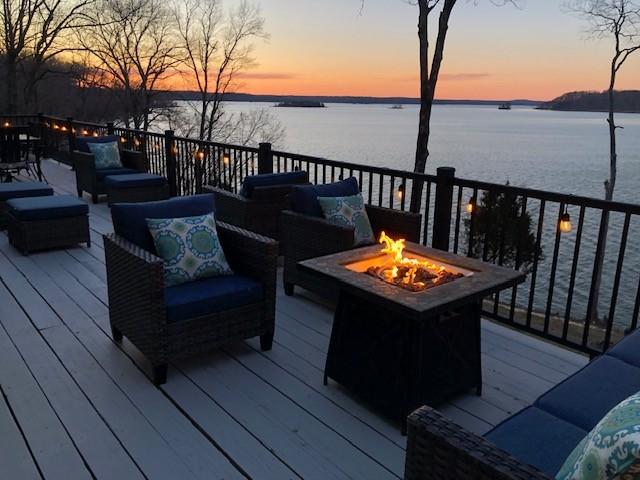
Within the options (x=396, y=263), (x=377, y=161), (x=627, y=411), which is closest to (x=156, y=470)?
(x=396, y=263)

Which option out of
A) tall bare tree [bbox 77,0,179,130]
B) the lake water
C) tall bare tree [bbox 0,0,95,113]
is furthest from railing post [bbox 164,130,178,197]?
tall bare tree [bbox 77,0,179,130]

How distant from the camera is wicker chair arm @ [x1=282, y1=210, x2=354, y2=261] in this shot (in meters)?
3.41

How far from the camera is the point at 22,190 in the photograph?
5.34 m

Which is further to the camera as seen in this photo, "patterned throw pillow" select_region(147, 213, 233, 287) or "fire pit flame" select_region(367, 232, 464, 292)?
"patterned throw pillow" select_region(147, 213, 233, 287)

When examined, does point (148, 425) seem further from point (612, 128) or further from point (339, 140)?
point (339, 140)

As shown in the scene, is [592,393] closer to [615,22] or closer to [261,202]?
[261,202]

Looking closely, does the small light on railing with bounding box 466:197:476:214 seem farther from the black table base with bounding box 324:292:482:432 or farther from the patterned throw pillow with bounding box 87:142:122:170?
the patterned throw pillow with bounding box 87:142:122:170

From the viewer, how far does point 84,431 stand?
7.32 ft

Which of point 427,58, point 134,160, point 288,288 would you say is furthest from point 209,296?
point 427,58

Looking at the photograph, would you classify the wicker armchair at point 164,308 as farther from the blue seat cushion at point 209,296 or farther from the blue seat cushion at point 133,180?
the blue seat cushion at point 133,180

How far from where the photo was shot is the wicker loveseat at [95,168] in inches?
274

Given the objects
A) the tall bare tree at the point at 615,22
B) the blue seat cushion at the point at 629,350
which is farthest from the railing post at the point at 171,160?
the tall bare tree at the point at 615,22

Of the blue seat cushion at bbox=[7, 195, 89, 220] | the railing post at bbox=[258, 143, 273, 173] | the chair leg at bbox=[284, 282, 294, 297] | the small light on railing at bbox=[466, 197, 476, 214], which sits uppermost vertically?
the railing post at bbox=[258, 143, 273, 173]

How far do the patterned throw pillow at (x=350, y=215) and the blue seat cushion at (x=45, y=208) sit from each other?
8.24 ft
